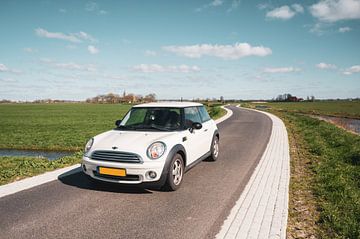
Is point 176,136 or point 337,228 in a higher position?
point 176,136

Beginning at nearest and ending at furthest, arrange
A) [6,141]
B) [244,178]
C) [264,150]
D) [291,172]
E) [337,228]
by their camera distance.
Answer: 1. [337,228]
2. [244,178]
3. [291,172]
4. [264,150]
5. [6,141]

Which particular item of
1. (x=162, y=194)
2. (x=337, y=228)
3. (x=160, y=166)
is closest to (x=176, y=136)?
(x=160, y=166)

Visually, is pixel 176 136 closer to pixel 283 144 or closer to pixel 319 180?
pixel 319 180

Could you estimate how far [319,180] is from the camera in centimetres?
606

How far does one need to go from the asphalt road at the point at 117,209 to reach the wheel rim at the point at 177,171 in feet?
0.80

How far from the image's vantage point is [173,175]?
529cm

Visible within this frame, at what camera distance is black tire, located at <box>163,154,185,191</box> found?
16.5 ft

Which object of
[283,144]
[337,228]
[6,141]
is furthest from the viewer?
[6,141]

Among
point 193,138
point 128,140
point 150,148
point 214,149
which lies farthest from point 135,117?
point 214,149

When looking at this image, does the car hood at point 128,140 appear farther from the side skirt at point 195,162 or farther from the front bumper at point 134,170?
the side skirt at point 195,162

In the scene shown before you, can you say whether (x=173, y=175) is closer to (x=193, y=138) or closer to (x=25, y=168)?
(x=193, y=138)

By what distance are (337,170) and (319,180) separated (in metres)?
1.17

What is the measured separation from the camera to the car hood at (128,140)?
491 cm

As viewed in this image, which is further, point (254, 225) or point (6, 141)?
point (6, 141)
